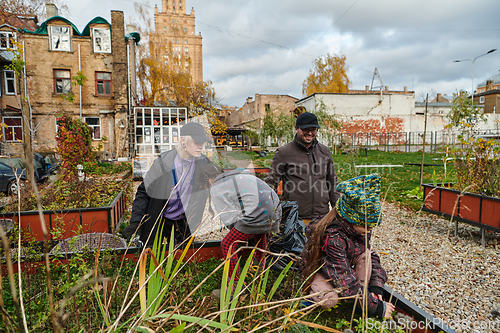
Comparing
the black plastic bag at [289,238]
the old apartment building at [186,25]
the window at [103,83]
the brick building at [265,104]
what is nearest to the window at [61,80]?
the window at [103,83]

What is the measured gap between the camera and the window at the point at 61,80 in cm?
1855

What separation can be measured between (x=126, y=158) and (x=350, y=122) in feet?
71.5

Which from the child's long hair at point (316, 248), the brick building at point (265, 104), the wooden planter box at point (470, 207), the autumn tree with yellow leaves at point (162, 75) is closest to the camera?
the child's long hair at point (316, 248)

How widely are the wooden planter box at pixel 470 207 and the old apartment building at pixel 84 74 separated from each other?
1784 centimetres

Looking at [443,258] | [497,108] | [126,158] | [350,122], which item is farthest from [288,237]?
[497,108]

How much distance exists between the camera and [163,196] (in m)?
2.60

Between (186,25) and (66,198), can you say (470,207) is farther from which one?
(186,25)

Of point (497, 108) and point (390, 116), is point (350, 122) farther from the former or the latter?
point (497, 108)

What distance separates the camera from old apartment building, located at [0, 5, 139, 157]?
1811cm

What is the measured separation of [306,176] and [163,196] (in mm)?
1591

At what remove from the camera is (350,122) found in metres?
28.8

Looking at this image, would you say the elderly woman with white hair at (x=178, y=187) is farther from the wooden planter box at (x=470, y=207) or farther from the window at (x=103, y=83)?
the window at (x=103, y=83)

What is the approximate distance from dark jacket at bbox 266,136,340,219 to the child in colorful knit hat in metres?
1.18

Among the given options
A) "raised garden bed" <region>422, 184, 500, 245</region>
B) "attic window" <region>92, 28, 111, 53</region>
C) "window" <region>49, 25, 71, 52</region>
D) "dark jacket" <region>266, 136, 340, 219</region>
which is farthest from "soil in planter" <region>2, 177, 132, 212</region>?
"window" <region>49, 25, 71, 52</region>
